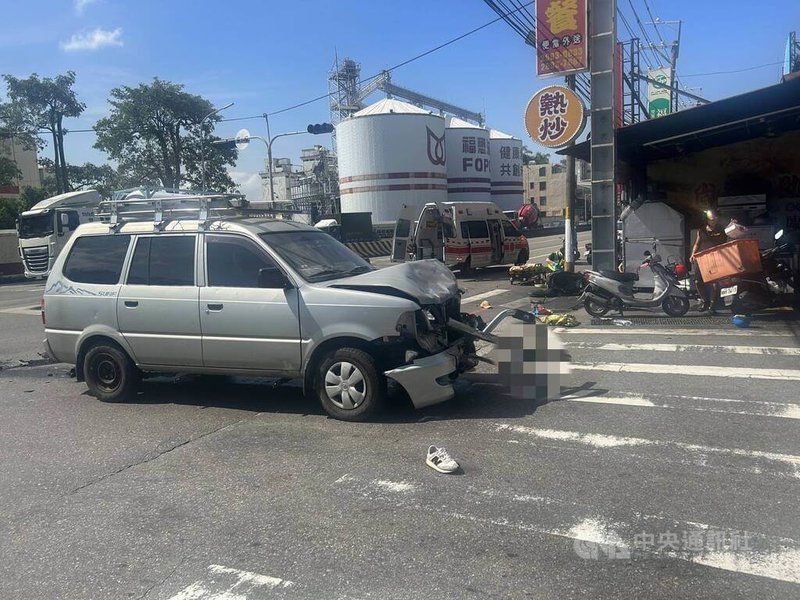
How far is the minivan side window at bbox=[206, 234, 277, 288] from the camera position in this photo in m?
6.18

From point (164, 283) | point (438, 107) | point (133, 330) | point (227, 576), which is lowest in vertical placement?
point (227, 576)

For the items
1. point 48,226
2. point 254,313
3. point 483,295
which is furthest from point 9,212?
point 254,313

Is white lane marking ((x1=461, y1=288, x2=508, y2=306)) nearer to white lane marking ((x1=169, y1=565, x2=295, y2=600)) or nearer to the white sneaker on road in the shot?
the white sneaker on road

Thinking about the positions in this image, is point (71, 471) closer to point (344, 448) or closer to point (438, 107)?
point (344, 448)

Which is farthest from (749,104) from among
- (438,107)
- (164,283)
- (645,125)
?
(438,107)

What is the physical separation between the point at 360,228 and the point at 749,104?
24.8 metres

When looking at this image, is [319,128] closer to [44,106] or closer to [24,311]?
[24,311]

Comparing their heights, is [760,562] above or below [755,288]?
below

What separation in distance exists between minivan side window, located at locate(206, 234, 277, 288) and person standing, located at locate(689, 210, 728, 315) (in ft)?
26.6

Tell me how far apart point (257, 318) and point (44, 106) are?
146ft

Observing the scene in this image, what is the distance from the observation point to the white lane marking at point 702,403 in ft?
18.2

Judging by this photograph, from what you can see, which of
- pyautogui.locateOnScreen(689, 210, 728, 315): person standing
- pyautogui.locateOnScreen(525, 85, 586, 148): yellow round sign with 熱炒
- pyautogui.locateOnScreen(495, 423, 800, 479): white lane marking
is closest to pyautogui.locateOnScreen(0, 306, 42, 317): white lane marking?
pyautogui.locateOnScreen(525, 85, 586, 148): yellow round sign with 熱炒

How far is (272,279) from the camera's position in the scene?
596 centimetres

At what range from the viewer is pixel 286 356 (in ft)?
19.5
